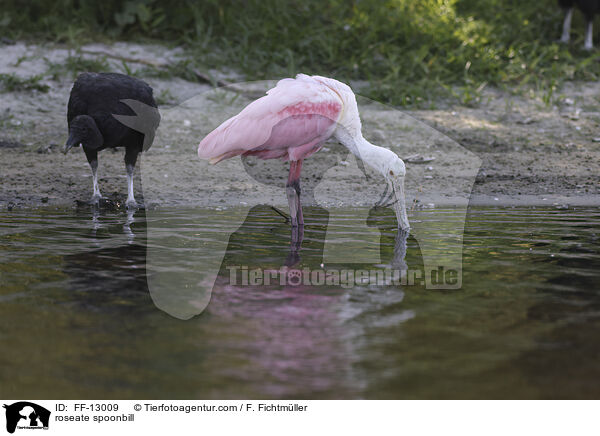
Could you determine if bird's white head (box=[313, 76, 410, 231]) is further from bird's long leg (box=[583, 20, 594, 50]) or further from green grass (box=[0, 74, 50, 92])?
bird's long leg (box=[583, 20, 594, 50])

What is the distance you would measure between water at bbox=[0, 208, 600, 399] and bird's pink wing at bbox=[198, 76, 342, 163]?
851mm

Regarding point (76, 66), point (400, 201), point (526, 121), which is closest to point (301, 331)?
point (400, 201)

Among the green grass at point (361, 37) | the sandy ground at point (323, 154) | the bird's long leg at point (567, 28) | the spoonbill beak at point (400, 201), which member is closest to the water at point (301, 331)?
the spoonbill beak at point (400, 201)

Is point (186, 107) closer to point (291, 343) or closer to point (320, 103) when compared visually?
point (320, 103)

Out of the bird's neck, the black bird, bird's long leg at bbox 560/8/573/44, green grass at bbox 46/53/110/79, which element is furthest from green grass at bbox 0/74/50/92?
bird's long leg at bbox 560/8/573/44

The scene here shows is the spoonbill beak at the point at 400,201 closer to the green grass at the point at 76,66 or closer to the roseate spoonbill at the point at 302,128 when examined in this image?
the roseate spoonbill at the point at 302,128

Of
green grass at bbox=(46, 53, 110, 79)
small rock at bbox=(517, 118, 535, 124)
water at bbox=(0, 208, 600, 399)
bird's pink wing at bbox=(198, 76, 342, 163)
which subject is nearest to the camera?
water at bbox=(0, 208, 600, 399)

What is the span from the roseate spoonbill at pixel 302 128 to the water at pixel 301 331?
82 cm

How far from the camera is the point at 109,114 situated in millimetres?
6883

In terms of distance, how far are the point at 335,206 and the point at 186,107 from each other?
3131mm

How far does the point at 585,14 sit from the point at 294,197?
669 centimetres

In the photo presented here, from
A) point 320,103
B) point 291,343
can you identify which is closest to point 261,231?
point 320,103

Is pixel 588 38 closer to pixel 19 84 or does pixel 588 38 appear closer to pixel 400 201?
pixel 400 201

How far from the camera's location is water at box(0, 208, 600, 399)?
3018 millimetres
